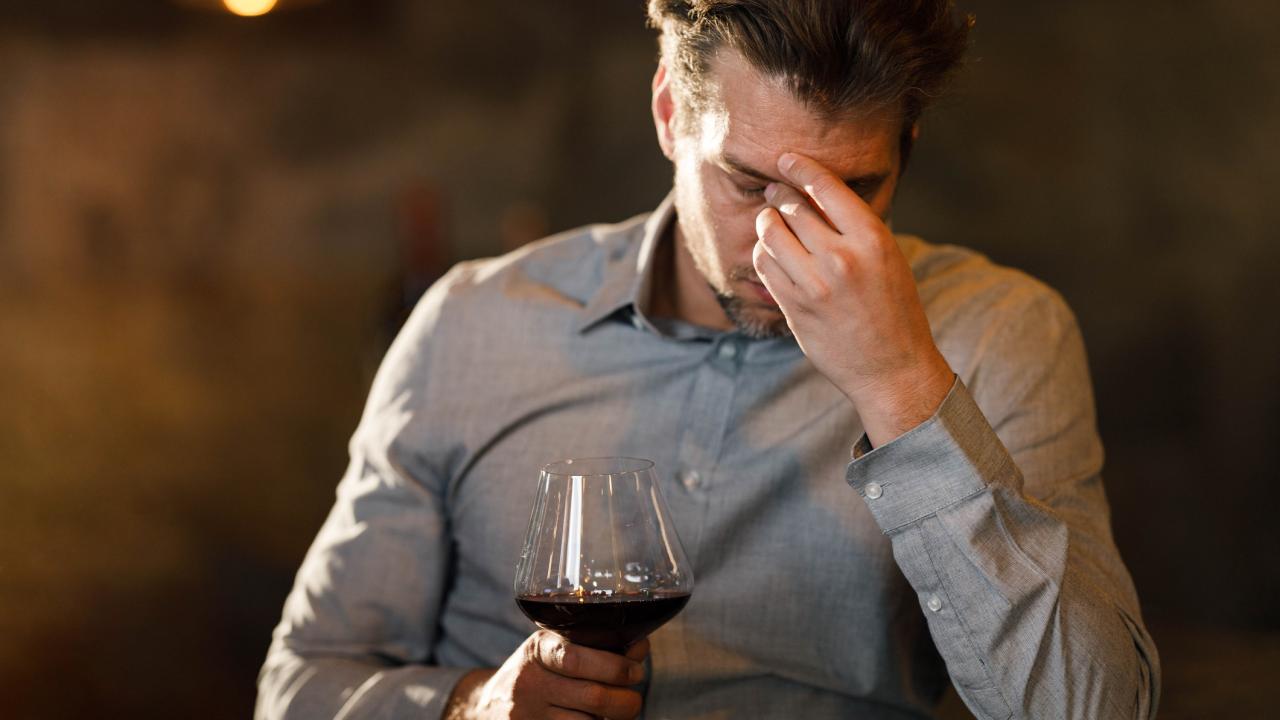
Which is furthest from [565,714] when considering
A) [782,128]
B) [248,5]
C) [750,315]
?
[248,5]

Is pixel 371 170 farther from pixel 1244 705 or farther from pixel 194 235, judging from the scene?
A: pixel 1244 705

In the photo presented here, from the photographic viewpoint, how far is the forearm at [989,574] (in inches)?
45.1

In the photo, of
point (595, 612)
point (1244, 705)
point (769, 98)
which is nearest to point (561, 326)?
point (769, 98)

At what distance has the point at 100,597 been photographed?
283 cm

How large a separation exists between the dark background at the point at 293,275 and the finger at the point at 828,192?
68.3 inches

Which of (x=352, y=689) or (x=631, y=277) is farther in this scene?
(x=631, y=277)

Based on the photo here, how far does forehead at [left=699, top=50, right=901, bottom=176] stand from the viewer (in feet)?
Answer: 4.16

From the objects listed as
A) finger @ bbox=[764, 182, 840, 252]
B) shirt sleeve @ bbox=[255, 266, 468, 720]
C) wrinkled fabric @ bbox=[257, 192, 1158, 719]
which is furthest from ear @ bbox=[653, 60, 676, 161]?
shirt sleeve @ bbox=[255, 266, 468, 720]

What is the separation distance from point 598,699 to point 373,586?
492 mm

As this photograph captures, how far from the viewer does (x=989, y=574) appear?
1145mm

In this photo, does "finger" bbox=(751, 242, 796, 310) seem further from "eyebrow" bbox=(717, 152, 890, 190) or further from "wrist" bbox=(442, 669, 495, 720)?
"wrist" bbox=(442, 669, 495, 720)

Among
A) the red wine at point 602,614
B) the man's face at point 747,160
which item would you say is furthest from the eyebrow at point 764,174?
the red wine at point 602,614

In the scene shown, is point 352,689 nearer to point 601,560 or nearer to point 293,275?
point 601,560

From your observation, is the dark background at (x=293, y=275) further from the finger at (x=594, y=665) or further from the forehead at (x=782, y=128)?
the finger at (x=594, y=665)
